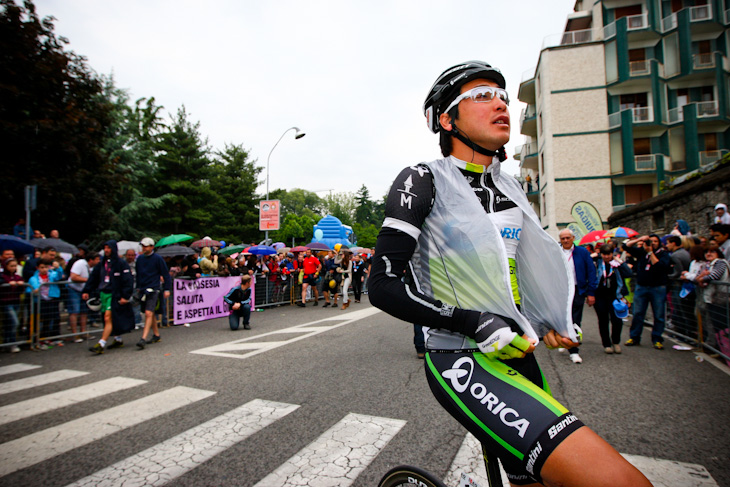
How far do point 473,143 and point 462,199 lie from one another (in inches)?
12.8

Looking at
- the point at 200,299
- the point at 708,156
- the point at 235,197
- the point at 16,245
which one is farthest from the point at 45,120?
the point at 708,156

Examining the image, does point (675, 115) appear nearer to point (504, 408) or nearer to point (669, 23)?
point (669, 23)

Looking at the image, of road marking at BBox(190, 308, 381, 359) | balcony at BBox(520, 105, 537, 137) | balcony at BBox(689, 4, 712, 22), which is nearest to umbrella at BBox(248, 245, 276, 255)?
road marking at BBox(190, 308, 381, 359)

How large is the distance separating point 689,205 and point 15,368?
19147 mm

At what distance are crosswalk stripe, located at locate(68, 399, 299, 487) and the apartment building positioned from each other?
31.0 metres

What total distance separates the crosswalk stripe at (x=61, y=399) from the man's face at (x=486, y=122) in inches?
202

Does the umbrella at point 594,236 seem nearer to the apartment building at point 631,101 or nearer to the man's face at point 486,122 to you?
the man's face at point 486,122

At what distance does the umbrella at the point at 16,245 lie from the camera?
8883mm

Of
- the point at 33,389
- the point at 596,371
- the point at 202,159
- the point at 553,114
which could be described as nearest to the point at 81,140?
the point at 33,389

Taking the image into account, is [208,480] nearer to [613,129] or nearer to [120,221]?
[120,221]

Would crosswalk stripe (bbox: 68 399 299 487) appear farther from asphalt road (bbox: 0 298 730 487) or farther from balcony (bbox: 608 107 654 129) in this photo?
balcony (bbox: 608 107 654 129)

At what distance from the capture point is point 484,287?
142 centimetres

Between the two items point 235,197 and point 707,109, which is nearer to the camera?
point 707,109

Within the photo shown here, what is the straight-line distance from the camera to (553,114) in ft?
107
